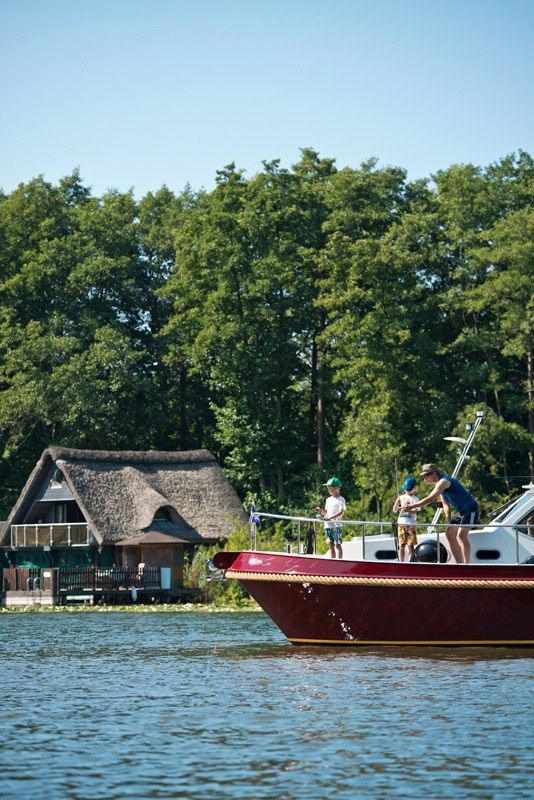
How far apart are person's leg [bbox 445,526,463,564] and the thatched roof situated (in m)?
30.2

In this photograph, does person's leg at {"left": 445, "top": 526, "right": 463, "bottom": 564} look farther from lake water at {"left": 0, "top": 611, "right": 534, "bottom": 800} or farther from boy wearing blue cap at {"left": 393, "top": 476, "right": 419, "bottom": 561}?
lake water at {"left": 0, "top": 611, "right": 534, "bottom": 800}

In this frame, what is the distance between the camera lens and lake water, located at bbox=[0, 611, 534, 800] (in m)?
12.2

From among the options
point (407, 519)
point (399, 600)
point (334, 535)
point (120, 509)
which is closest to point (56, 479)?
point (120, 509)

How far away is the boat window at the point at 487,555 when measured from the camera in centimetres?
2331

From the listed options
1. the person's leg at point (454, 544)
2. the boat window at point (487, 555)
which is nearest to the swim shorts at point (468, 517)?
the person's leg at point (454, 544)

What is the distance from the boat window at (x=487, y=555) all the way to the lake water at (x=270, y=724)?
1.54m

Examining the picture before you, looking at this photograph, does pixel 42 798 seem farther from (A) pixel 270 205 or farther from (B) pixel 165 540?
(A) pixel 270 205

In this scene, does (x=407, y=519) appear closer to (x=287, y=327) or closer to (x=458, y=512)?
(x=458, y=512)

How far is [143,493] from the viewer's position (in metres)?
56.0

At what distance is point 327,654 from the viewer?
906 inches

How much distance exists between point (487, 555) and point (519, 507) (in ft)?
3.32

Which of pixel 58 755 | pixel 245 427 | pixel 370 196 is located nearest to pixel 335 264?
pixel 370 196

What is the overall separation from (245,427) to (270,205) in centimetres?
975

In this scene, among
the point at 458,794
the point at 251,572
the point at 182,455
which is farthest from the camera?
the point at 182,455
